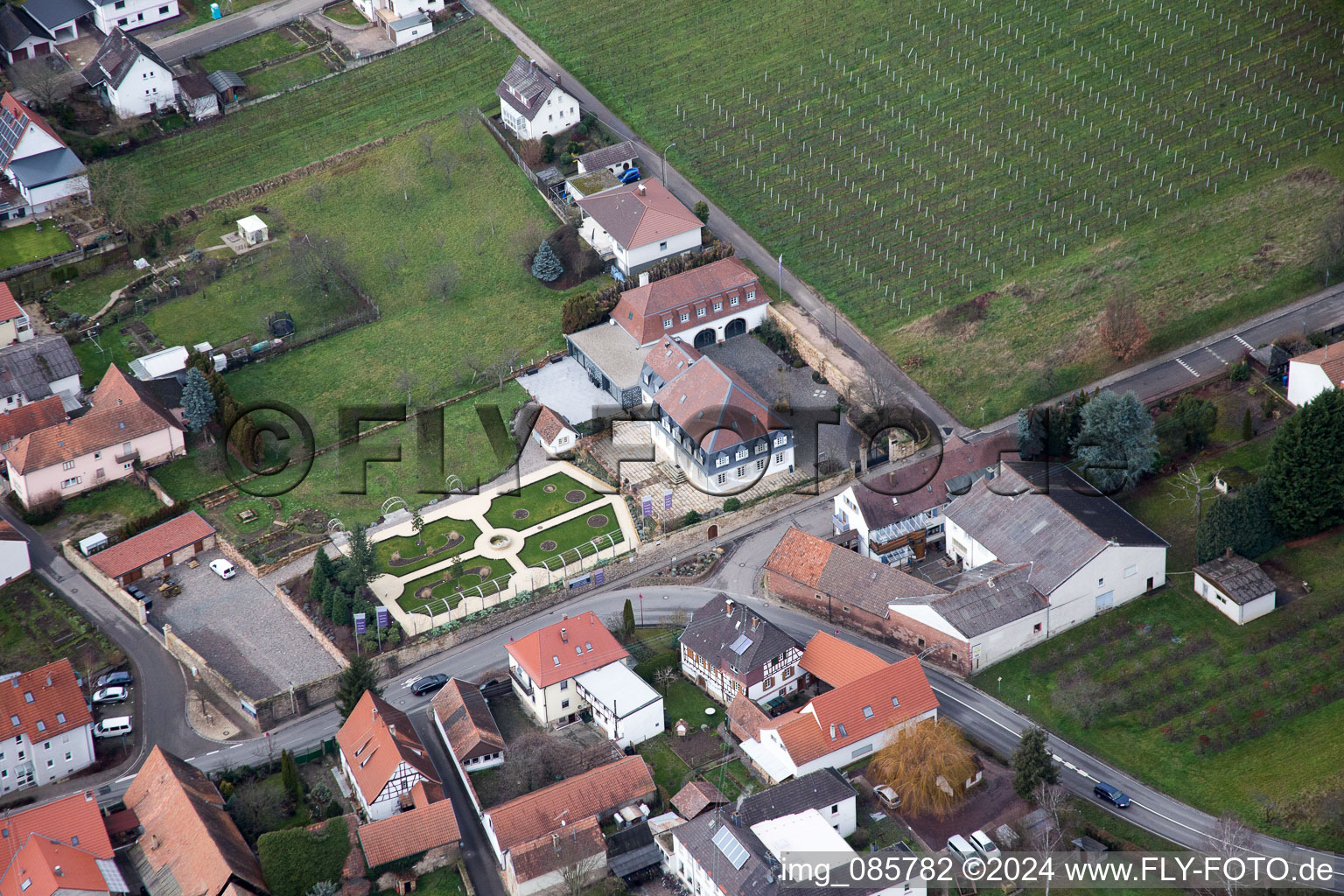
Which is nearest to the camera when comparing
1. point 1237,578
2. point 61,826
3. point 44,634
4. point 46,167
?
point 61,826

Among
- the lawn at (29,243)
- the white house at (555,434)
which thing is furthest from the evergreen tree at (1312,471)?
the lawn at (29,243)

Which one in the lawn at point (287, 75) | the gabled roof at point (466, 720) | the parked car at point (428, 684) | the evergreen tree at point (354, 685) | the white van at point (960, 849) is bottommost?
the parked car at point (428, 684)

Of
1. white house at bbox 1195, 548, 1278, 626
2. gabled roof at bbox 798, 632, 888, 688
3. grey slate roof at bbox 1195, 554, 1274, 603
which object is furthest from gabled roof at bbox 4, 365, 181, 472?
grey slate roof at bbox 1195, 554, 1274, 603

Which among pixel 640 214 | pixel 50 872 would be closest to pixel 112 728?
pixel 50 872

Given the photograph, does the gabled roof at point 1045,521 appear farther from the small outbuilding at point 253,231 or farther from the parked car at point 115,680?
the small outbuilding at point 253,231

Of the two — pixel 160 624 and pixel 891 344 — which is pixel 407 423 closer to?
pixel 160 624

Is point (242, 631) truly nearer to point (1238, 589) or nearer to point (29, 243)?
point (29, 243)
